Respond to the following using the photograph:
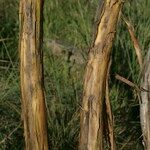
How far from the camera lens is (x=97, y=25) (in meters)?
1.67

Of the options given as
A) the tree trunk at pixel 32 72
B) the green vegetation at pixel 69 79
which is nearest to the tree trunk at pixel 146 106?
the green vegetation at pixel 69 79

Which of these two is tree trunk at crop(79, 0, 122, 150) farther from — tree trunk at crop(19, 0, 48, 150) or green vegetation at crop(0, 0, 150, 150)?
green vegetation at crop(0, 0, 150, 150)

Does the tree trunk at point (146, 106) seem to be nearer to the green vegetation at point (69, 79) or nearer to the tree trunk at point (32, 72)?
the green vegetation at point (69, 79)

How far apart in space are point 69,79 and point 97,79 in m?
1.25

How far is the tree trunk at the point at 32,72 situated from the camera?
1736 mm

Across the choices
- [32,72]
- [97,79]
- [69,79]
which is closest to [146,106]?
[97,79]

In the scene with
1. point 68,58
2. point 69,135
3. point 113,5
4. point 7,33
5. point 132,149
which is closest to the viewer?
point 113,5

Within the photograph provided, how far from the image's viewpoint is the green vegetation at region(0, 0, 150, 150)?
8.07 feet

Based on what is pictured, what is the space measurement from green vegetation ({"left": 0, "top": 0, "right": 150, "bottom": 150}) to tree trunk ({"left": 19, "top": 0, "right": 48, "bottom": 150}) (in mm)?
180

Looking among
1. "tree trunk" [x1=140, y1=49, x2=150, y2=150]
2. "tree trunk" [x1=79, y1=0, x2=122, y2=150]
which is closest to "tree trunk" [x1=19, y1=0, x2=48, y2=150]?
"tree trunk" [x1=79, y1=0, x2=122, y2=150]

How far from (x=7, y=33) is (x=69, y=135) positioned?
1510mm

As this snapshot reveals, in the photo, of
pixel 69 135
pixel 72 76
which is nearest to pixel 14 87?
pixel 72 76

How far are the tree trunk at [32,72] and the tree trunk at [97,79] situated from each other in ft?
0.54

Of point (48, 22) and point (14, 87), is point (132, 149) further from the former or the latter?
point (48, 22)
